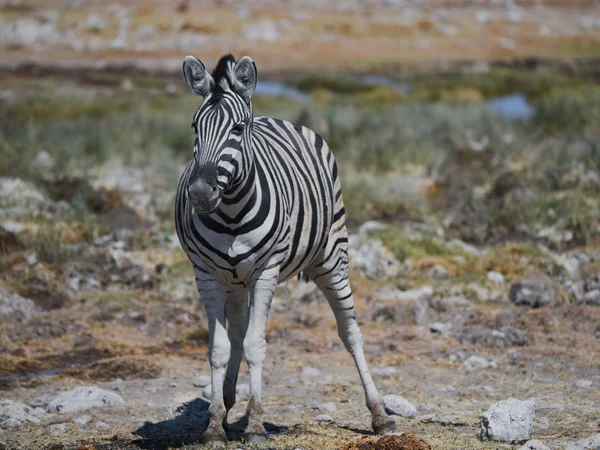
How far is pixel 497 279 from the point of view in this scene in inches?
438

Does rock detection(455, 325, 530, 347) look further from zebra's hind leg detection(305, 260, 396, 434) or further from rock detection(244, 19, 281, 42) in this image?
rock detection(244, 19, 281, 42)

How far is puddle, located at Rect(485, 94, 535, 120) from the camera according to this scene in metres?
20.5

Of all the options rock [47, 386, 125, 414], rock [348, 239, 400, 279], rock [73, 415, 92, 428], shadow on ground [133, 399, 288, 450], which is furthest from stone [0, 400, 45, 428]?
rock [348, 239, 400, 279]

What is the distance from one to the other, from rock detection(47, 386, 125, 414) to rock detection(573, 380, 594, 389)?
369cm

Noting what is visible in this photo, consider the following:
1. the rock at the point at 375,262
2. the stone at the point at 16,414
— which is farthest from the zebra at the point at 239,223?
the rock at the point at 375,262

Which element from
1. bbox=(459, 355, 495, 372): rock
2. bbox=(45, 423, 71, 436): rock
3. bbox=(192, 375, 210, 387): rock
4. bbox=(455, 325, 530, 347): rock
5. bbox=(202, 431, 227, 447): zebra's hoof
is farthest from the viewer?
bbox=(455, 325, 530, 347): rock

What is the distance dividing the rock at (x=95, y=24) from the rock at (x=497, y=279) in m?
38.2

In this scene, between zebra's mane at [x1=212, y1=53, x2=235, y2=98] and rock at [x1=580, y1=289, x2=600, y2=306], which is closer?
zebra's mane at [x1=212, y1=53, x2=235, y2=98]

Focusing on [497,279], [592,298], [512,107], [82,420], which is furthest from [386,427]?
[512,107]

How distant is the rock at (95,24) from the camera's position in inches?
1827

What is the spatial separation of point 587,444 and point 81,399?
3689mm

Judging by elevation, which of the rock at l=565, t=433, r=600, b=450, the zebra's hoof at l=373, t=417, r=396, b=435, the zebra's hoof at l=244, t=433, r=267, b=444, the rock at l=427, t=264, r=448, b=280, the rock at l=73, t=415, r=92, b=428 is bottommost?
the rock at l=427, t=264, r=448, b=280

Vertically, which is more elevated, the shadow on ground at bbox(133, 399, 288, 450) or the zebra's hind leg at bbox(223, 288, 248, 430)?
the zebra's hind leg at bbox(223, 288, 248, 430)

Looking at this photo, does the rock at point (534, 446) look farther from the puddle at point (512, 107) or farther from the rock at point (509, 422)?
the puddle at point (512, 107)
